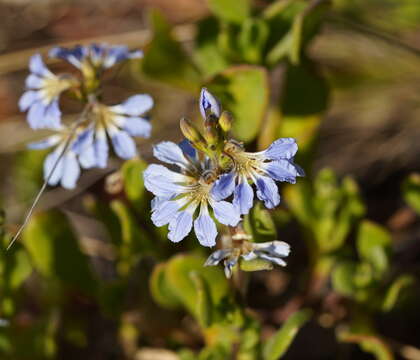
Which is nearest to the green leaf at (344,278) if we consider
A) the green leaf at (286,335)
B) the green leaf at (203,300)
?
the green leaf at (286,335)

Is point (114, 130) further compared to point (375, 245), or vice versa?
point (375, 245)

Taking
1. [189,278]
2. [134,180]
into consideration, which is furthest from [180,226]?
[134,180]

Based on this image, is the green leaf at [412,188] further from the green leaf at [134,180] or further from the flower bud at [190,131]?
the flower bud at [190,131]

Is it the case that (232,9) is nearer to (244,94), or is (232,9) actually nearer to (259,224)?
(244,94)

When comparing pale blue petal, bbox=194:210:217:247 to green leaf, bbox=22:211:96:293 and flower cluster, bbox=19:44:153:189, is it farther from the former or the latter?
green leaf, bbox=22:211:96:293

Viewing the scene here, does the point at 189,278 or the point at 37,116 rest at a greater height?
the point at 37,116
